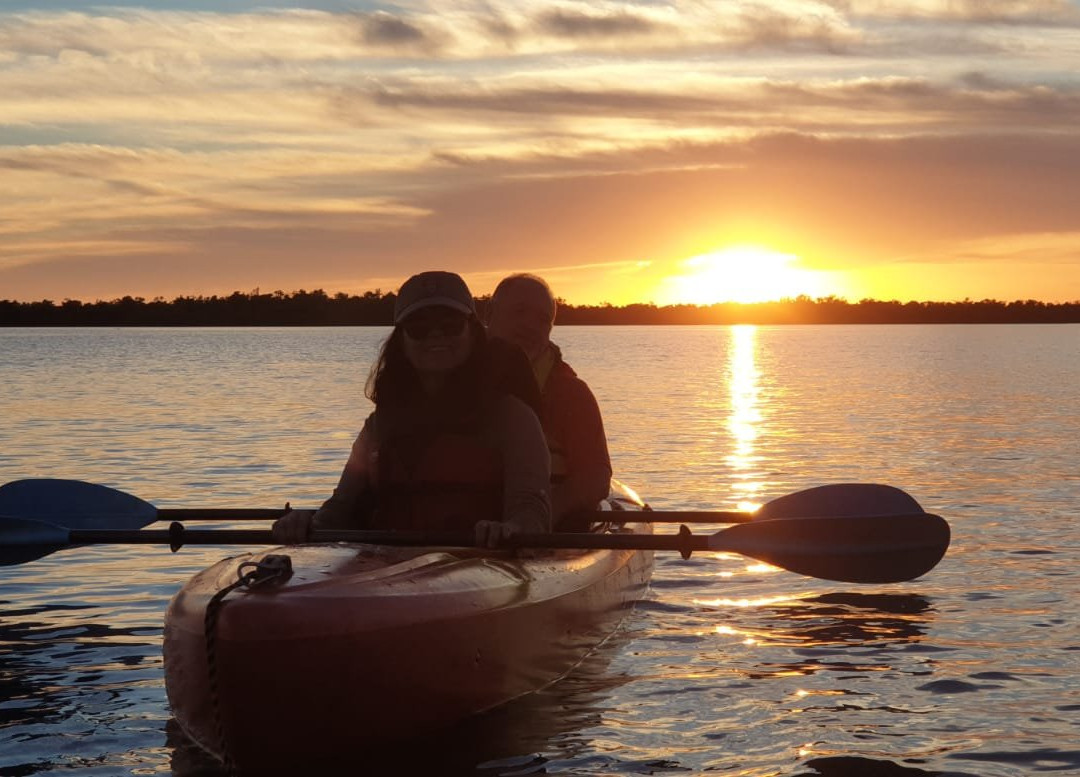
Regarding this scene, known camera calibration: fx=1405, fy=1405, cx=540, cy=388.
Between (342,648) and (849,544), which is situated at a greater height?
(849,544)

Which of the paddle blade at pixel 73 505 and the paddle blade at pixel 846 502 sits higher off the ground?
the paddle blade at pixel 846 502

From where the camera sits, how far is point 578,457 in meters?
8.62

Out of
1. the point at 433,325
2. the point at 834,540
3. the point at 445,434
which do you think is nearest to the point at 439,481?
the point at 445,434

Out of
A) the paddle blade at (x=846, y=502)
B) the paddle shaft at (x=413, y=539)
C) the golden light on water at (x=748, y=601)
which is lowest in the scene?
the golden light on water at (x=748, y=601)

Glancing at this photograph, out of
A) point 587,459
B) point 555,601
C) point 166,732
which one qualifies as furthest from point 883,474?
point 166,732

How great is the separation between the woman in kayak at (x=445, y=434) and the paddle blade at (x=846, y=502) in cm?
136

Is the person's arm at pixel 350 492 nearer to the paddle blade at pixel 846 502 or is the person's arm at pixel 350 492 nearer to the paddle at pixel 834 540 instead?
the paddle at pixel 834 540

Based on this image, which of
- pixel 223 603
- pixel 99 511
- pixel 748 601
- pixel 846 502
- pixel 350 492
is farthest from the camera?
pixel 748 601

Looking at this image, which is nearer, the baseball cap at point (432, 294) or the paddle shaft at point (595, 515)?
the baseball cap at point (432, 294)

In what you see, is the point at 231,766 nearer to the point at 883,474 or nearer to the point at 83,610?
the point at 83,610

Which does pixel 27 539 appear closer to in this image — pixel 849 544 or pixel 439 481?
pixel 439 481

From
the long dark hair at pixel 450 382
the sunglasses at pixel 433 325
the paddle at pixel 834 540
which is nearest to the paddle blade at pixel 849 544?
the paddle at pixel 834 540

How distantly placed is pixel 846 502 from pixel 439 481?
7.05ft

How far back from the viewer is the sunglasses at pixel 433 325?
6867 mm
